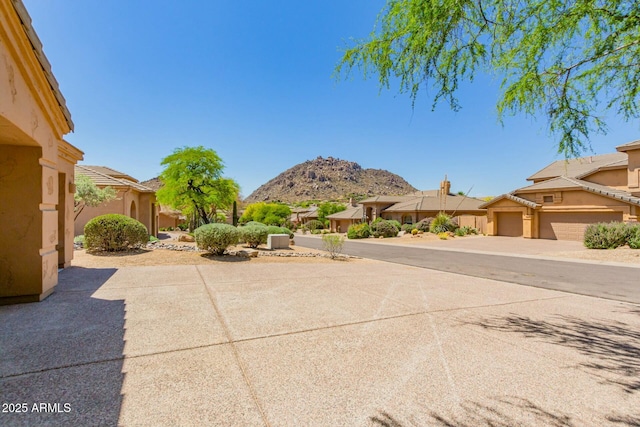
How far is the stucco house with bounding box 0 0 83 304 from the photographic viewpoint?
483 cm

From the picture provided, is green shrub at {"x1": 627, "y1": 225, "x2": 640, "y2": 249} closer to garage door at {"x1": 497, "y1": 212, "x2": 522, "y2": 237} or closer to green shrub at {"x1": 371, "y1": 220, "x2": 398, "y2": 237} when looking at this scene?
garage door at {"x1": 497, "y1": 212, "x2": 522, "y2": 237}

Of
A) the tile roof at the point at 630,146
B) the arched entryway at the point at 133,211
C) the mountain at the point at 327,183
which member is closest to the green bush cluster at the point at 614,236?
the tile roof at the point at 630,146

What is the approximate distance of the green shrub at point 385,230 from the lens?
3531 centimetres

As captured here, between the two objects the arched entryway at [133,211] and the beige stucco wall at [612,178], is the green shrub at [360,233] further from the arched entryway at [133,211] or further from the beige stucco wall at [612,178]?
the beige stucco wall at [612,178]

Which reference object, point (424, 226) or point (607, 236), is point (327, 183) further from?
point (607, 236)

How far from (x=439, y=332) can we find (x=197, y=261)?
9.27 m

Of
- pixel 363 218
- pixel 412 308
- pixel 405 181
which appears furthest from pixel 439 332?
pixel 405 181

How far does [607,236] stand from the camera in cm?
1934

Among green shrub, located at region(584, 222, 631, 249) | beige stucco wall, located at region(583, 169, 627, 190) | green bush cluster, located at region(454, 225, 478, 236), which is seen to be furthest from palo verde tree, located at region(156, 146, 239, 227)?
beige stucco wall, located at region(583, 169, 627, 190)

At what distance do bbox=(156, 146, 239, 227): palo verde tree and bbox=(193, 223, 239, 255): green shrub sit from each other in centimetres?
1488

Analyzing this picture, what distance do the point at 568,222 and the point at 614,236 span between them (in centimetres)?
796

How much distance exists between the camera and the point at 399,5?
5.13 meters

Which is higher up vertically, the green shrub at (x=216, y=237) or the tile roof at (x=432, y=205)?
the tile roof at (x=432, y=205)

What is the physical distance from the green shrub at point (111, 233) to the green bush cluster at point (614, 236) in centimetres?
2540
